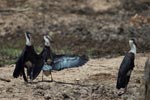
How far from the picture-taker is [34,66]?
43.7ft

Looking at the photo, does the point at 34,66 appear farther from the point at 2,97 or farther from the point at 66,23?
the point at 66,23

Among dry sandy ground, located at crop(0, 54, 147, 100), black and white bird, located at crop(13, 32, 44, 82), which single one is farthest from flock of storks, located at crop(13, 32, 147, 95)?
dry sandy ground, located at crop(0, 54, 147, 100)

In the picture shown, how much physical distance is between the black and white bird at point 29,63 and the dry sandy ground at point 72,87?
0.19 m

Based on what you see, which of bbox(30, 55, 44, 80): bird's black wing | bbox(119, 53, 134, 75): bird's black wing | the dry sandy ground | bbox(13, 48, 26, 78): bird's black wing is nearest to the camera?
the dry sandy ground

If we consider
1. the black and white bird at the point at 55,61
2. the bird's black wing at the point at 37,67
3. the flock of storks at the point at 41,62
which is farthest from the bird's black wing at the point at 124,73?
the bird's black wing at the point at 37,67

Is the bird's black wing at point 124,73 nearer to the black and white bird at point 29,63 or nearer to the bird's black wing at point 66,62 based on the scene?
the bird's black wing at point 66,62

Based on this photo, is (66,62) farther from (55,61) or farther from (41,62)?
(41,62)

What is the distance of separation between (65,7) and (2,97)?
12.4 meters

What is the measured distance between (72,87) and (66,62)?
1.73 feet

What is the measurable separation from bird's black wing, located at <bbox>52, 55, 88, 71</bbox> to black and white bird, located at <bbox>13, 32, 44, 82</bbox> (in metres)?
0.27

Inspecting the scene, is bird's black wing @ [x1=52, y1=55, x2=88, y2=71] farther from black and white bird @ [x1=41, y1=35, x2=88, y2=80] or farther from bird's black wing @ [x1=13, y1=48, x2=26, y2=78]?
bird's black wing @ [x1=13, y1=48, x2=26, y2=78]

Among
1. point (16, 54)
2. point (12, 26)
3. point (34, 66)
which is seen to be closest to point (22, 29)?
point (12, 26)

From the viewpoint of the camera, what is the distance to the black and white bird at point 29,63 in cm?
1316

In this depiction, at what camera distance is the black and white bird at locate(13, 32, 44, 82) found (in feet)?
43.2
